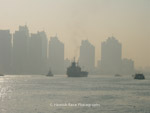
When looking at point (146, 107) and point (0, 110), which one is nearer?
point (0, 110)

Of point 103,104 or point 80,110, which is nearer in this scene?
point 80,110

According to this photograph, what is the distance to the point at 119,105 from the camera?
7919 centimetres

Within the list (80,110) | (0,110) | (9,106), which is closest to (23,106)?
(9,106)

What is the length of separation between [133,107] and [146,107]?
2.96 meters

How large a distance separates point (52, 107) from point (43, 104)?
6.58 metres

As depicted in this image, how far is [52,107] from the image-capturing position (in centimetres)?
7512

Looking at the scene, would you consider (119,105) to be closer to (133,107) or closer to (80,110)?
(133,107)

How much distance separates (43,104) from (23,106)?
17.4 ft

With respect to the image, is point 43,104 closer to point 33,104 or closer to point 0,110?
point 33,104

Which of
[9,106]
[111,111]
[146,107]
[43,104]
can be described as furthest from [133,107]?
[9,106]

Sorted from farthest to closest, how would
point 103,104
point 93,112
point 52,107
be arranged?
point 103,104, point 52,107, point 93,112

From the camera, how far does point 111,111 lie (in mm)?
69312

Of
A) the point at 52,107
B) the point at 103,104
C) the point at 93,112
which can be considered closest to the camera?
the point at 93,112

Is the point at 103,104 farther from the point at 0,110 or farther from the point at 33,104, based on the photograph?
the point at 0,110
